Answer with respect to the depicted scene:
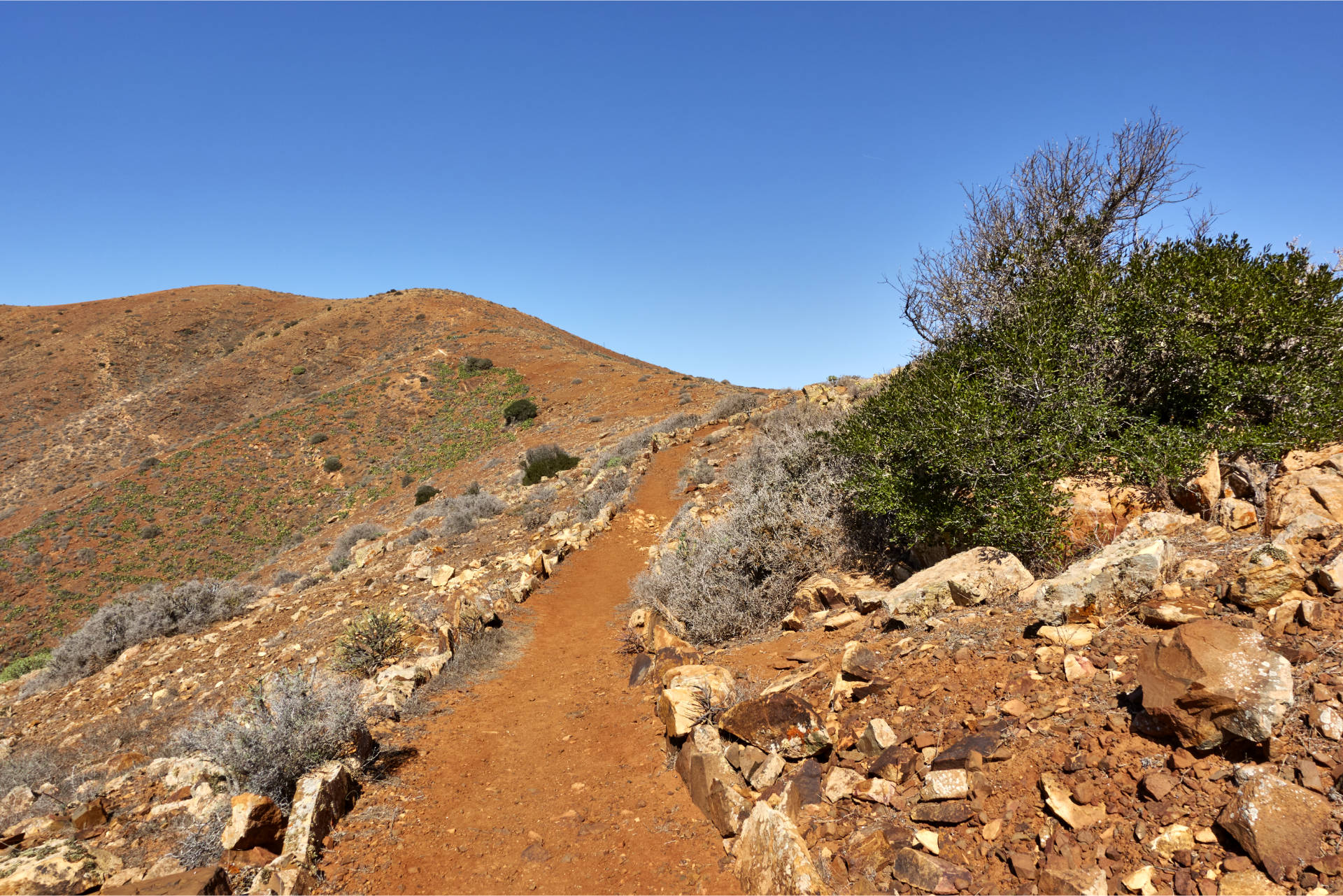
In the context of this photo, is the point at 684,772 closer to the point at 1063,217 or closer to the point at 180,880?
the point at 180,880

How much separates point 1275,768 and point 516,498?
16.9 metres

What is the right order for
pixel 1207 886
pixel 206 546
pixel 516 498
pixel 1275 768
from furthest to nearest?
pixel 206 546 < pixel 516 498 < pixel 1275 768 < pixel 1207 886

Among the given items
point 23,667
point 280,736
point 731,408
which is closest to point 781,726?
point 280,736

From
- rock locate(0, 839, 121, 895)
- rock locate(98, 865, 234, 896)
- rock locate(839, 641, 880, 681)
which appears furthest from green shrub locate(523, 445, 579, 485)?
rock locate(98, 865, 234, 896)

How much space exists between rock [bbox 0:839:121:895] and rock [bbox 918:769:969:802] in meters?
4.64

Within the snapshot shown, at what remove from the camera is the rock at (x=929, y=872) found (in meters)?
2.82

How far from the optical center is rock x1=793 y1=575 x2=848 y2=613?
21.8 ft

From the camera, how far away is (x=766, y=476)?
36.2 feet

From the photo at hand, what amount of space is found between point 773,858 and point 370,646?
6303 mm

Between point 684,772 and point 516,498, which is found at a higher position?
point 516,498

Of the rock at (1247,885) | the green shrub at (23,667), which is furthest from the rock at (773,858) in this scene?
the green shrub at (23,667)

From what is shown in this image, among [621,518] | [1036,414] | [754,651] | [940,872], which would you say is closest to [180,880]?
[940,872]

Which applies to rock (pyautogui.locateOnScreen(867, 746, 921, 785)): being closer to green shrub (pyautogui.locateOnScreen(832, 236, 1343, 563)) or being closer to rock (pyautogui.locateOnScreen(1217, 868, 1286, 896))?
rock (pyautogui.locateOnScreen(1217, 868, 1286, 896))

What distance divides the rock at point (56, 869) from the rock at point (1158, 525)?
7.00 metres
